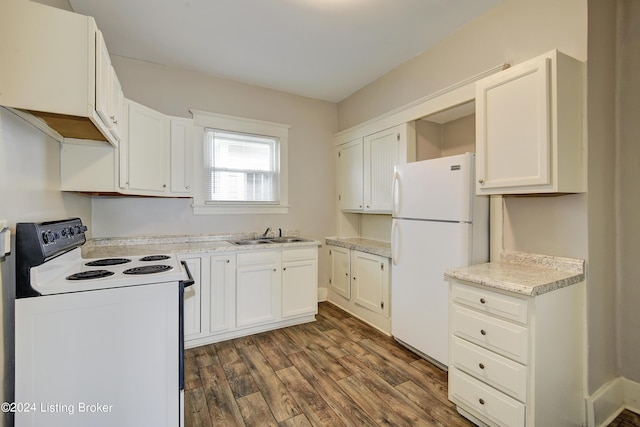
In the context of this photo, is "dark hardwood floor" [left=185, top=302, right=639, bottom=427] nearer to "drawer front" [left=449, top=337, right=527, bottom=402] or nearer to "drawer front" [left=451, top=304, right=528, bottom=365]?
"drawer front" [left=449, top=337, right=527, bottom=402]

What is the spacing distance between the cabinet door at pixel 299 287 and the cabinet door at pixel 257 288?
0.27 ft

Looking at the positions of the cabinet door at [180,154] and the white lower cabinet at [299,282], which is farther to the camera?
the white lower cabinet at [299,282]

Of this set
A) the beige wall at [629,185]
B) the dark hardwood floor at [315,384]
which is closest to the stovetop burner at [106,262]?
the dark hardwood floor at [315,384]

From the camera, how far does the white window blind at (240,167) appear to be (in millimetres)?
3256

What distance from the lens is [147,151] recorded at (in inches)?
102

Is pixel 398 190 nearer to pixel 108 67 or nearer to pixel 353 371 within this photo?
pixel 353 371

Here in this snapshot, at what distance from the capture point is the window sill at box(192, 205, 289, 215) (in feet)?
Result: 10.5

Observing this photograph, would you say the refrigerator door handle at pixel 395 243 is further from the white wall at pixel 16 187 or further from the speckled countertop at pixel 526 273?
the white wall at pixel 16 187

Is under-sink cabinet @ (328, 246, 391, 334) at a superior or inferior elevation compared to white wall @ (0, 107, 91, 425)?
inferior

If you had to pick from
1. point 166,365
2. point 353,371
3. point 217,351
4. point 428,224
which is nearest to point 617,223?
point 428,224

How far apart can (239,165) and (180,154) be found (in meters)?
0.71

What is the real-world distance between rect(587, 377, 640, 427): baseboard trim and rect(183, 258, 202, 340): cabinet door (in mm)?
2918

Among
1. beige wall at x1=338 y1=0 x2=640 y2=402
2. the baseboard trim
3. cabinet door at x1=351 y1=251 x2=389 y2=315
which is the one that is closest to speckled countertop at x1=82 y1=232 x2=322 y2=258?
cabinet door at x1=351 y1=251 x2=389 y2=315

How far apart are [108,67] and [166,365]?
5.46ft
